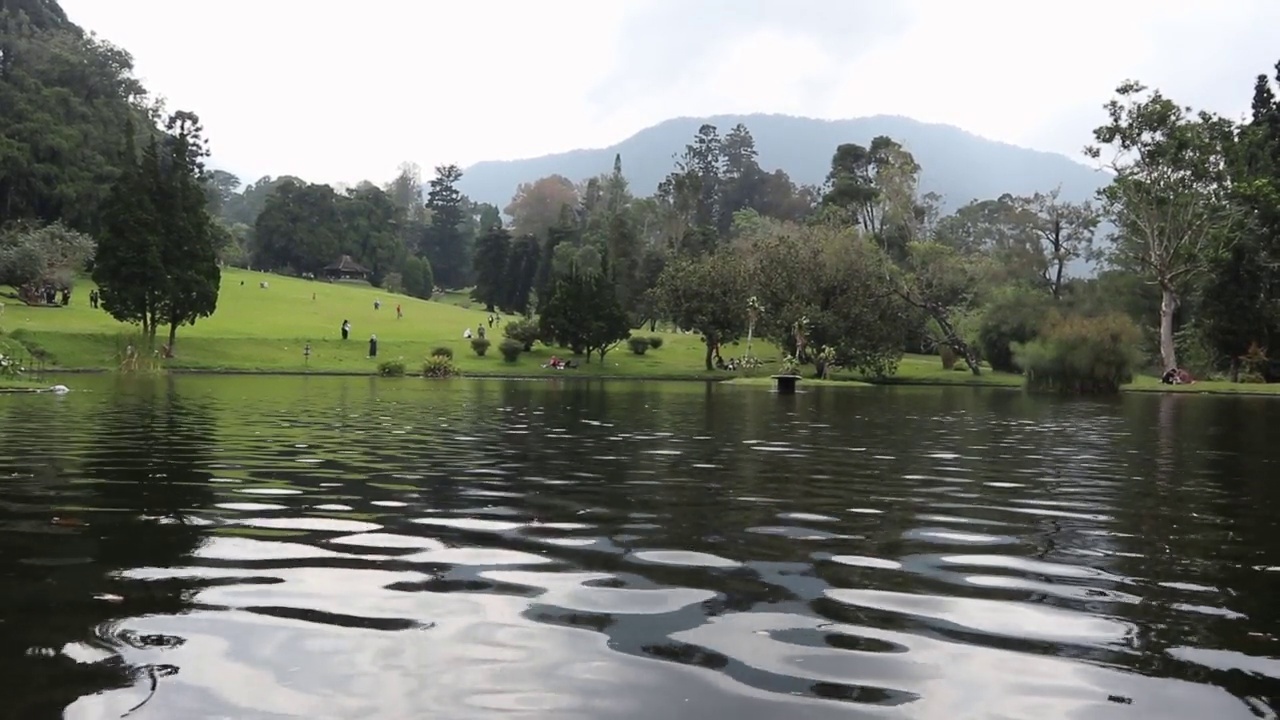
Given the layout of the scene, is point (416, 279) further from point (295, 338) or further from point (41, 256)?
point (41, 256)

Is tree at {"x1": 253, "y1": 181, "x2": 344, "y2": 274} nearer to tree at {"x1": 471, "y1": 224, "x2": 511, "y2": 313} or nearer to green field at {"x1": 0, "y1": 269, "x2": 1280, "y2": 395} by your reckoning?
tree at {"x1": 471, "y1": 224, "x2": 511, "y2": 313}

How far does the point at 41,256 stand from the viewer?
233 feet

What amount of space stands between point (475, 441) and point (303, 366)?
1889 inches

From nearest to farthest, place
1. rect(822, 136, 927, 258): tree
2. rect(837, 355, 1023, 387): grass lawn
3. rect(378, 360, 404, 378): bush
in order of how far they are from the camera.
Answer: rect(378, 360, 404, 378): bush < rect(837, 355, 1023, 387): grass lawn < rect(822, 136, 927, 258): tree

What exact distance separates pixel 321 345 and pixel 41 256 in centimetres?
2164

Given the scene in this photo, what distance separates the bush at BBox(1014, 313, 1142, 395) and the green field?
371 centimetres

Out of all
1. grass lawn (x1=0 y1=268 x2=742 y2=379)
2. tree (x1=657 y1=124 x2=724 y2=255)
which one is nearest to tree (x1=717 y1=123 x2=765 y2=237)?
tree (x1=657 y1=124 x2=724 y2=255)

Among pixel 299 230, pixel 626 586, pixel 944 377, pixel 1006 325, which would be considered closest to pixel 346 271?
pixel 299 230

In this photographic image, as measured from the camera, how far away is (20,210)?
278 feet

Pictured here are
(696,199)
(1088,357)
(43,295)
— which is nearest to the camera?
(1088,357)

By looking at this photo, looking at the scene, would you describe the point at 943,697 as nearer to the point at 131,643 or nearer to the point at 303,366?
the point at 131,643

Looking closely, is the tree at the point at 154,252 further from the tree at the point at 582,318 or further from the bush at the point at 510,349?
the tree at the point at 582,318

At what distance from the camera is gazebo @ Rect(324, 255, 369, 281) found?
398 feet

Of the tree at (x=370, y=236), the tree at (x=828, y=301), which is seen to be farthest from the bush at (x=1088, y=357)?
the tree at (x=370, y=236)
